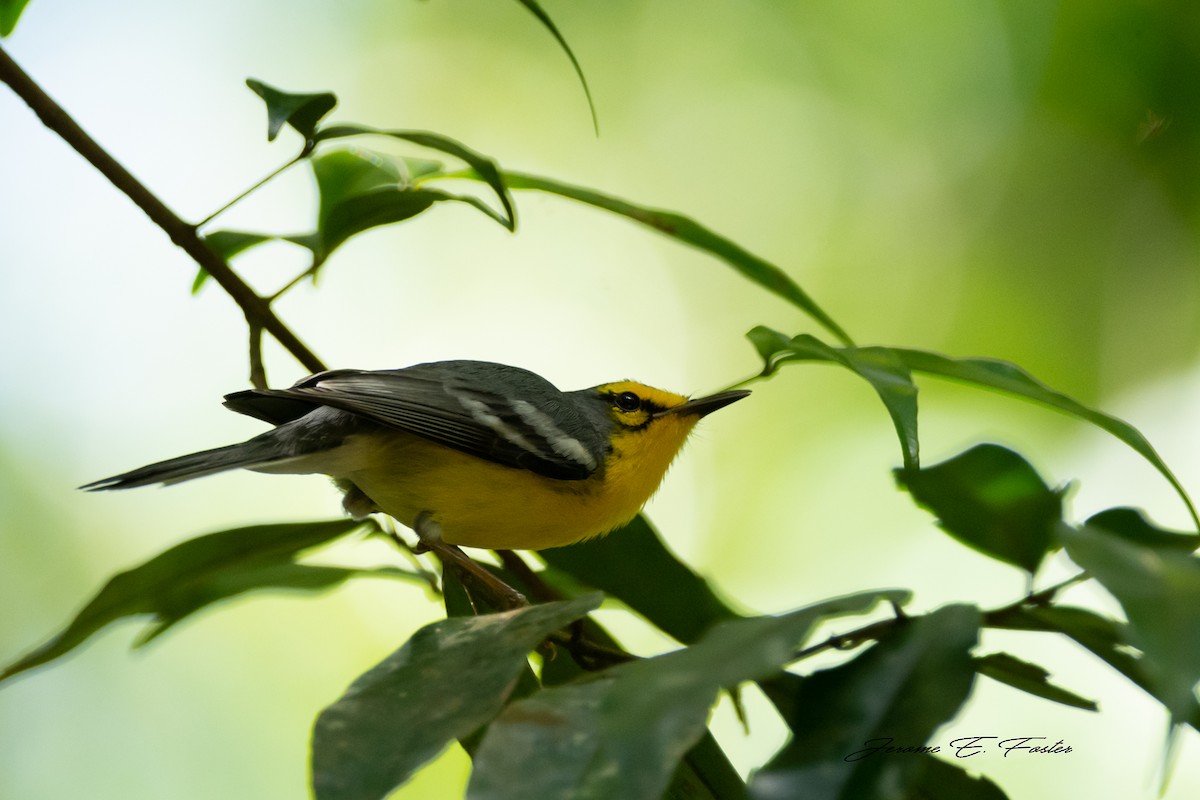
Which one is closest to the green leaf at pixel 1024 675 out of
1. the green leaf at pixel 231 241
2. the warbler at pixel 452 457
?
the warbler at pixel 452 457

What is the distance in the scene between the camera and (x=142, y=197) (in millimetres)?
1927

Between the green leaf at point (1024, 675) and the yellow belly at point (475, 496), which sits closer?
the green leaf at point (1024, 675)

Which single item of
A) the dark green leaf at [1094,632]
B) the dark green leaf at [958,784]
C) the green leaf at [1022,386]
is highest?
the green leaf at [1022,386]

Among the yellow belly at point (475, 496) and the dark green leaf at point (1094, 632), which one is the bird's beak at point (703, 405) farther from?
the dark green leaf at point (1094, 632)

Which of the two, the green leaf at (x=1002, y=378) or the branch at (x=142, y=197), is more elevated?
the branch at (x=142, y=197)

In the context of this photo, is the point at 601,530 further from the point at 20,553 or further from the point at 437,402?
the point at 20,553

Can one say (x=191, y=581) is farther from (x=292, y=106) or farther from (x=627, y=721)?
(x=627, y=721)

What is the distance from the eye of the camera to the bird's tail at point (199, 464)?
1.90m

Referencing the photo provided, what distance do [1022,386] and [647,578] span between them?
764 millimetres

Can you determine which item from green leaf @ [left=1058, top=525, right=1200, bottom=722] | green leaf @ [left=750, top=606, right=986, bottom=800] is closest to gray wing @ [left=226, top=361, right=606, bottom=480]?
green leaf @ [left=750, top=606, right=986, bottom=800]

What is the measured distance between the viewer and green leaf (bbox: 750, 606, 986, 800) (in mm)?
1165

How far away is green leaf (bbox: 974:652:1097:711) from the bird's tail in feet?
4.70

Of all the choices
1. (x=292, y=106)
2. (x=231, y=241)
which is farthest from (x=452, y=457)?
(x=292, y=106)

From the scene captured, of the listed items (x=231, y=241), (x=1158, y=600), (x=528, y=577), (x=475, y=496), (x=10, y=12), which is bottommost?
(x=528, y=577)
